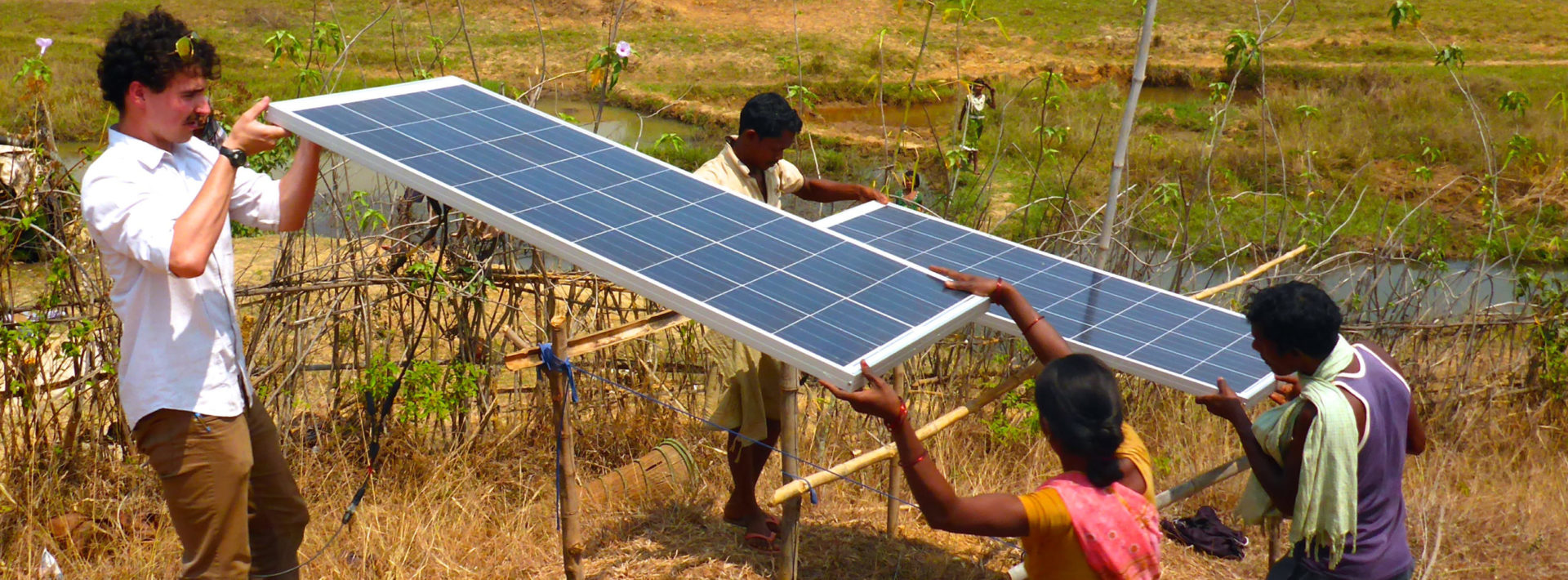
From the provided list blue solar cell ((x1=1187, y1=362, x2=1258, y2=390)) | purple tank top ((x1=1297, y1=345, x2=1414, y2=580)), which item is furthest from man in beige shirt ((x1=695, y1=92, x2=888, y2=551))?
purple tank top ((x1=1297, y1=345, x2=1414, y2=580))

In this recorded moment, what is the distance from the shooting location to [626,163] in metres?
3.57

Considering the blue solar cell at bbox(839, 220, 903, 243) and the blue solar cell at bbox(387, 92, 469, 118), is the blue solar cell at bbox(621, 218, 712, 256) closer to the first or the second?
the blue solar cell at bbox(387, 92, 469, 118)

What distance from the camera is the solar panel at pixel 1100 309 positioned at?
3.29 meters

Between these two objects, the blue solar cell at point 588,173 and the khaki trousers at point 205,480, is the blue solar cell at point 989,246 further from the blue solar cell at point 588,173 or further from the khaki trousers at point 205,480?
the khaki trousers at point 205,480

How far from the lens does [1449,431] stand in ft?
18.7

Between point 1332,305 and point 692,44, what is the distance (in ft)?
70.3

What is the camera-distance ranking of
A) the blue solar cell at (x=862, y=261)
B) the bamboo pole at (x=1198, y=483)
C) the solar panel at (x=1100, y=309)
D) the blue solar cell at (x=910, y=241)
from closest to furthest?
the blue solar cell at (x=862, y=261) < the solar panel at (x=1100, y=309) < the bamboo pole at (x=1198, y=483) < the blue solar cell at (x=910, y=241)

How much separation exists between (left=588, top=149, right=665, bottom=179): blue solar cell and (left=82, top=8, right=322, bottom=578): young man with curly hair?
94 cm

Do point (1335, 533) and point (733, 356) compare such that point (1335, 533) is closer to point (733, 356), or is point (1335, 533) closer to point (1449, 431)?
point (733, 356)

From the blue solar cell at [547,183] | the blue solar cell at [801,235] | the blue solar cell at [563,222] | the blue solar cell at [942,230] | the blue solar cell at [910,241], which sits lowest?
the blue solar cell at [942,230]

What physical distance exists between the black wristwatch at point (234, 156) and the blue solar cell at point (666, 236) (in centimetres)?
92

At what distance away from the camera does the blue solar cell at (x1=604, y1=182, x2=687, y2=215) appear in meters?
3.24

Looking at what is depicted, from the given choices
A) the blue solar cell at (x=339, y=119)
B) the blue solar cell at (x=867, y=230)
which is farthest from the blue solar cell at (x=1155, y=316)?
the blue solar cell at (x=339, y=119)


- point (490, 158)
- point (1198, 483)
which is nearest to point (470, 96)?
point (490, 158)
